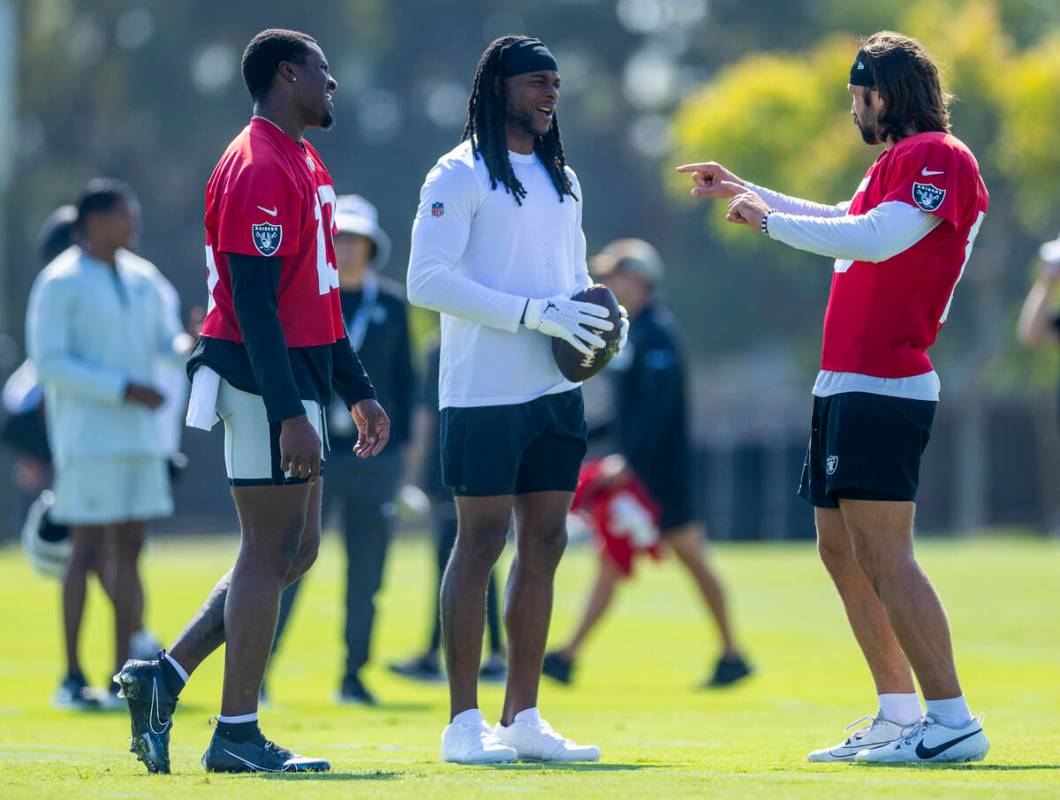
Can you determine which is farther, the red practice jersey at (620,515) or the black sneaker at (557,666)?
the red practice jersey at (620,515)

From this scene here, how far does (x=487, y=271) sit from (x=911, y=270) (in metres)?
1.46

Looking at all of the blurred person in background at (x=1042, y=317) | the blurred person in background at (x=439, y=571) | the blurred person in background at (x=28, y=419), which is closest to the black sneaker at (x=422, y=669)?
the blurred person in background at (x=439, y=571)

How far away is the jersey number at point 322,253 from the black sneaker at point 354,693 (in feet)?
13.8

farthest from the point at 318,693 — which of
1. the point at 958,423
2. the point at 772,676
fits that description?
the point at 958,423

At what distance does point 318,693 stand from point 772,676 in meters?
2.74

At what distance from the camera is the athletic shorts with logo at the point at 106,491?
1070 centimetres

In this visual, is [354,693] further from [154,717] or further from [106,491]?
[154,717]

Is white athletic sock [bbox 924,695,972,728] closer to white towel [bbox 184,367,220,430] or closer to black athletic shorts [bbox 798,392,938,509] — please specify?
black athletic shorts [bbox 798,392,938,509]

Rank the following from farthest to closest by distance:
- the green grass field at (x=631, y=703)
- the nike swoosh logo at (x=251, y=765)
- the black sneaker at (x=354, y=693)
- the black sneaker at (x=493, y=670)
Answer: the black sneaker at (x=493, y=670) → the black sneaker at (x=354, y=693) → the nike swoosh logo at (x=251, y=765) → the green grass field at (x=631, y=703)

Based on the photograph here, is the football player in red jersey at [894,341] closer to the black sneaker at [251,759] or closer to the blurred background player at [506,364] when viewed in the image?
the blurred background player at [506,364]

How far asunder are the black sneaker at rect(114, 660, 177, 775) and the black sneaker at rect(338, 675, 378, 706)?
399cm

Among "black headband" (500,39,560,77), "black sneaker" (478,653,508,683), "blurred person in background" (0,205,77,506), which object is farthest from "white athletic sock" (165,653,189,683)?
"blurred person in background" (0,205,77,506)

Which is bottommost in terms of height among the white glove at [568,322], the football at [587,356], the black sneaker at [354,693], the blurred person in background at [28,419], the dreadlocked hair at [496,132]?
the black sneaker at [354,693]

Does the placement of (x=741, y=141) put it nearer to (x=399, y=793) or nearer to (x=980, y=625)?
(x=980, y=625)
